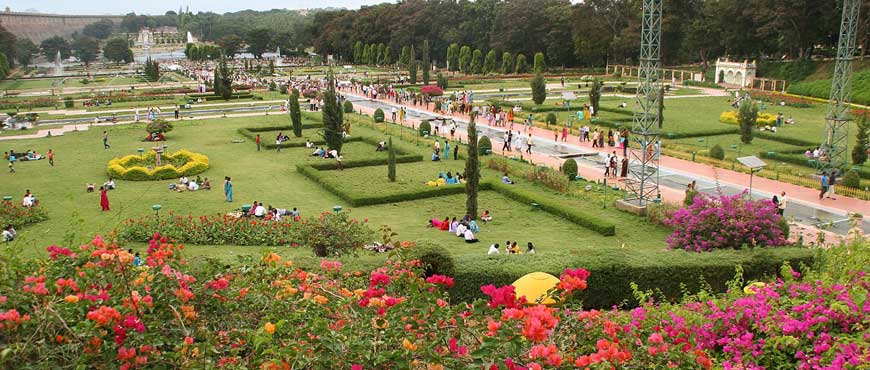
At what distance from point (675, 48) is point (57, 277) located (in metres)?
66.6

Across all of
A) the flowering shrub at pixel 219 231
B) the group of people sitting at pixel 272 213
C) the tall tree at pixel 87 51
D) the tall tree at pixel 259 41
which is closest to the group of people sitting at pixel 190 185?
the group of people sitting at pixel 272 213

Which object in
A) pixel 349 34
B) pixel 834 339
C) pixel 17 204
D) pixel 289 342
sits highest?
pixel 349 34

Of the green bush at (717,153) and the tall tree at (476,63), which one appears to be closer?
the green bush at (717,153)

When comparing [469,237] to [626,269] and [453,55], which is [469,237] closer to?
[626,269]

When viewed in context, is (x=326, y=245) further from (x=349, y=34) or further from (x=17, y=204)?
(x=349, y=34)

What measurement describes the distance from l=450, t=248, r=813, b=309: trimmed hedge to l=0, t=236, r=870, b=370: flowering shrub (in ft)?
16.4

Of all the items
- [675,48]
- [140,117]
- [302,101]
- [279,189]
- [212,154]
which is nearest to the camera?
[279,189]

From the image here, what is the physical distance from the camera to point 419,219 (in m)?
19.2

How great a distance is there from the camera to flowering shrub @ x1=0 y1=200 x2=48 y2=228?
18.2 meters

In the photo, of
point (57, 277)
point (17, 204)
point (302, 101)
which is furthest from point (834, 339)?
point (302, 101)

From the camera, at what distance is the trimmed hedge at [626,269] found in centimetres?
1216

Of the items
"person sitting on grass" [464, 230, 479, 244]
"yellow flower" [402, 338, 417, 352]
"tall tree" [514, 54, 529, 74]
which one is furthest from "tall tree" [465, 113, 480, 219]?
"tall tree" [514, 54, 529, 74]

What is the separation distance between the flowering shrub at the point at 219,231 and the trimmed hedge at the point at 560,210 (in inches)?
269

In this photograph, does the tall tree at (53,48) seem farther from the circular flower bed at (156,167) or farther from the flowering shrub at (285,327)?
the flowering shrub at (285,327)
